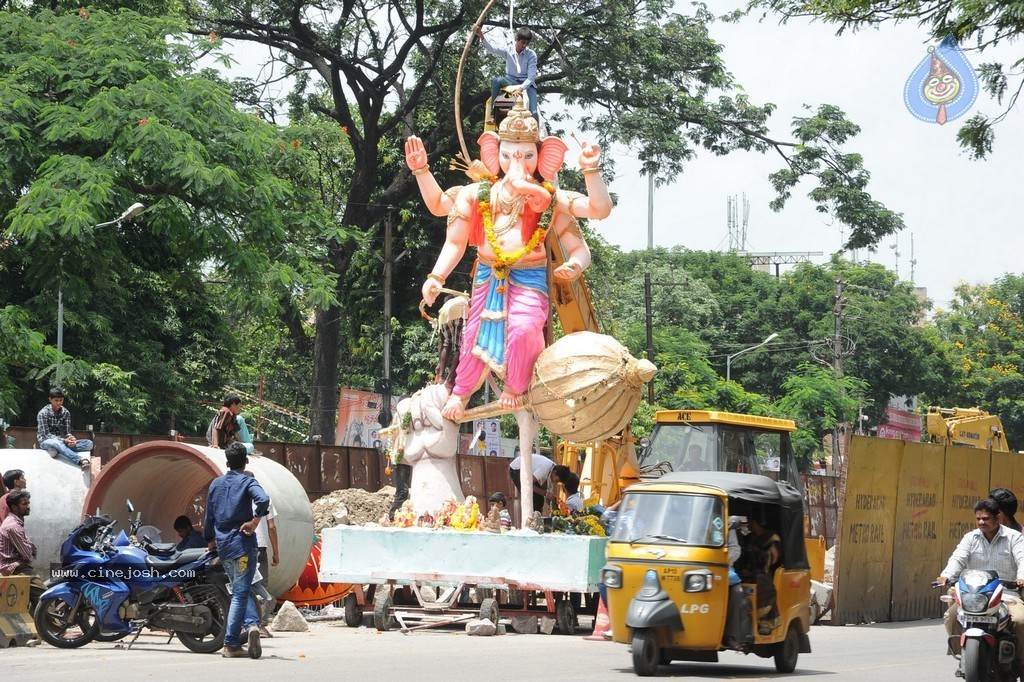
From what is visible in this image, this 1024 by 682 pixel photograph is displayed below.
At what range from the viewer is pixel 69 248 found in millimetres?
21844

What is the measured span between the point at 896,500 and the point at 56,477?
11.8 m

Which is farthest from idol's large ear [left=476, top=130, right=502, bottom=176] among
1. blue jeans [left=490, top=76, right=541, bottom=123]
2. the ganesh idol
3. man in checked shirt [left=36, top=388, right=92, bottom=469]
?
man in checked shirt [left=36, top=388, right=92, bottom=469]

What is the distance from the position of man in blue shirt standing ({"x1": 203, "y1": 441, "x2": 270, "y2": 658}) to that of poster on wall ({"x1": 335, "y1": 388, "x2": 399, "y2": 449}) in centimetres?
2473

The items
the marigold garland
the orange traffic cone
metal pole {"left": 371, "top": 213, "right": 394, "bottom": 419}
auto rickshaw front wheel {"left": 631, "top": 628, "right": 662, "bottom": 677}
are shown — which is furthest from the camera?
metal pole {"left": 371, "top": 213, "right": 394, "bottom": 419}

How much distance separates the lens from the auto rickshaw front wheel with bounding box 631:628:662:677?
12203 mm

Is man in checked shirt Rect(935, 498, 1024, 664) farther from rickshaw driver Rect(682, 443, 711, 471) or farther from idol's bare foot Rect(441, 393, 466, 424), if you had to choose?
rickshaw driver Rect(682, 443, 711, 471)

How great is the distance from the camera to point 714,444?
19953 millimetres

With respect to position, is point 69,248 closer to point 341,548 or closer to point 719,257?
point 341,548

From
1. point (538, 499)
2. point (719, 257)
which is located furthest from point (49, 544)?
point (719, 257)

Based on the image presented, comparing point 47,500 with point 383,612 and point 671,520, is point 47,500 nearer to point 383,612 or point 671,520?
point 383,612

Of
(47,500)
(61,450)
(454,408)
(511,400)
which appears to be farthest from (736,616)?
(61,450)

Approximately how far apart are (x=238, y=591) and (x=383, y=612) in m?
4.74

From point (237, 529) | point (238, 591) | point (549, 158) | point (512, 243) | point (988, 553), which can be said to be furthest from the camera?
point (549, 158)

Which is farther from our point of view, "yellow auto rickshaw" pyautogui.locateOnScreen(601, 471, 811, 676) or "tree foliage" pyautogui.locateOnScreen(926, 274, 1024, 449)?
"tree foliage" pyautogui.locateOnScreen(926, 274, 1024, 449)
